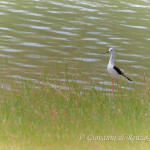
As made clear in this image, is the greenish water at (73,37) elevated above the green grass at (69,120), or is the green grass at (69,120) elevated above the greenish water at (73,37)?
the green grass at (69,120)

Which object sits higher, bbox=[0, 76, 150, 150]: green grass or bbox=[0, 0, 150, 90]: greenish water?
bbox=[0, 76, 150, 150]: green grass

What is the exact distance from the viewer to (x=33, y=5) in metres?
27.9

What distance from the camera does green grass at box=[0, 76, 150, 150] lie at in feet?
27.4

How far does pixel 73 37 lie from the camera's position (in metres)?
21.4

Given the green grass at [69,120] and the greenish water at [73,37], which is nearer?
the green grass at [69,120]

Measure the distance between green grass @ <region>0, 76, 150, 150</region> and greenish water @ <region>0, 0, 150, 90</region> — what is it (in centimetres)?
315

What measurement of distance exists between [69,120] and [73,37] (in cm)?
1251

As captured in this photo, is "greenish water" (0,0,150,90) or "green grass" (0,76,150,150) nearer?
"green grass" (0,76,150,150)

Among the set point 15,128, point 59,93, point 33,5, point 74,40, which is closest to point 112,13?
point 33,5

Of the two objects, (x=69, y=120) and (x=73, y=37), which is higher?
(x=69, y=120)

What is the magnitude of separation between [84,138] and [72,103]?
1441mm

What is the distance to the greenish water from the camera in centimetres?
1628

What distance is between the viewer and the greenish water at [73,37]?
16.3 m

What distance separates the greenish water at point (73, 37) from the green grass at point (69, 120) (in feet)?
10.3
